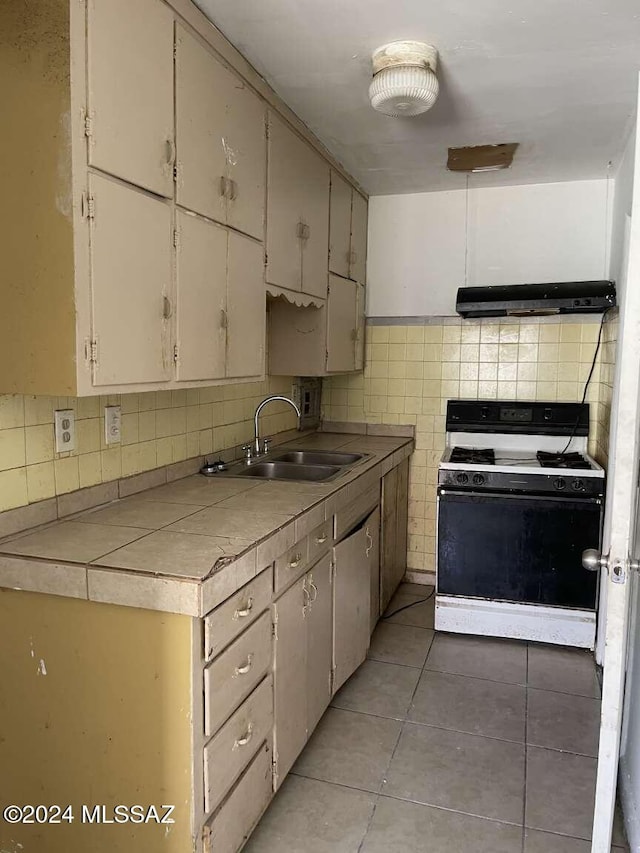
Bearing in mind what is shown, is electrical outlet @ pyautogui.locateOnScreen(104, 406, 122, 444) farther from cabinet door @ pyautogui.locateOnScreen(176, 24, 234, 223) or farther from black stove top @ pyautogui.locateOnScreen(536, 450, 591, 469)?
black stove top @ pyautogui.locateOnScreen(536, 450, 591, 469)

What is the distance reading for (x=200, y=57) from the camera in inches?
76.0

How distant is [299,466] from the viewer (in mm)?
2973

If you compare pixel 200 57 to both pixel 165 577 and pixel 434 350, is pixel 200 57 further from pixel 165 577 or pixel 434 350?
pixel 434 350

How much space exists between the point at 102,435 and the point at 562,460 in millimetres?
2306

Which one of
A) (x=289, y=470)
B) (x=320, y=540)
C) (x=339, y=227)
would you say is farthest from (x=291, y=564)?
(x=339, y=227)

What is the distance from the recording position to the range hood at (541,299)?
9.87 feet

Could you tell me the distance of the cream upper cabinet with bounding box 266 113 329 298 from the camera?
8.21 ft

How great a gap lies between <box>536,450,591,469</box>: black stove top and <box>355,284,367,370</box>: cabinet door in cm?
119

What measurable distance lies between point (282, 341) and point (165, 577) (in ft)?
6.76

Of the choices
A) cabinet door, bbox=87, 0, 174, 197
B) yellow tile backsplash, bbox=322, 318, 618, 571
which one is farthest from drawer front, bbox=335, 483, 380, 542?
cabinet door, bbox=87, 0, 174, 197

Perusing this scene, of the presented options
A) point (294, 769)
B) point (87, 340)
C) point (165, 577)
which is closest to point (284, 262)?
point (87, 340)

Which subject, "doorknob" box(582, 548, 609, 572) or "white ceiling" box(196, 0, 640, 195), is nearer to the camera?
"doorknob" box(582, 548, 609, 572)

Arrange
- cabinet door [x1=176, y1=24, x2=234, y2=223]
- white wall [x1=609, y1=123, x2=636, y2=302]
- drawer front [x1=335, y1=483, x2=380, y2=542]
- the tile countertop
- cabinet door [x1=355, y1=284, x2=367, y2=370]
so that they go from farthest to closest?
cabinet door [x1=355, y1=284, x2=367, y2=370]
white wall [x1=609, y1=123, x2=636, y2=302]
drawer front [x1=335, y1=483, x2=380, y2=542]
cabinet door [x1=176, y1=24, x2=234, y2=223]
the tile countertop

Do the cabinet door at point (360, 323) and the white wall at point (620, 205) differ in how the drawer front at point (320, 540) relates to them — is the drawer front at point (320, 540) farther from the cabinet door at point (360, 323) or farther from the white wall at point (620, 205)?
the white wall at point (620, 205)
